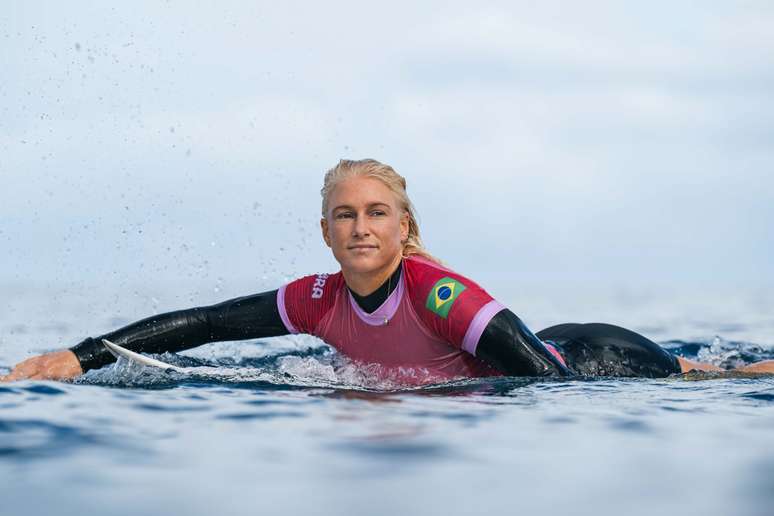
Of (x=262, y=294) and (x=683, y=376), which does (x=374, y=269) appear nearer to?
(x=262, y=294)

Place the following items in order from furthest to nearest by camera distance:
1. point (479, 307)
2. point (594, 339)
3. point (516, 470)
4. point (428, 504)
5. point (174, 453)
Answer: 1. point (594, 339)
2. point (479, 307)
3. point (174, 453)
4. point (516, 470)
5. point (428, 504)

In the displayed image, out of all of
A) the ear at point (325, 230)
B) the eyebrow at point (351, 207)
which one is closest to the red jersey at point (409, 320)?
the ear at point (325, 230)

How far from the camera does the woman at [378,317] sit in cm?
588

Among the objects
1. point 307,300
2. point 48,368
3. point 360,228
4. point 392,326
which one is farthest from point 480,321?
point 48,368

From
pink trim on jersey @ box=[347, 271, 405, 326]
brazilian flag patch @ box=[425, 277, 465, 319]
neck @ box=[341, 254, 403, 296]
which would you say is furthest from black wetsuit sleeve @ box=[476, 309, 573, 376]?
neck @ box=[341, 254, 403, 296]

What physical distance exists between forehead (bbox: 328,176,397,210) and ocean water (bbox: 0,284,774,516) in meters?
1.25

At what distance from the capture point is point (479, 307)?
5789mm

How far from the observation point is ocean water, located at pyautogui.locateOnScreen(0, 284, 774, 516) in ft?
10.2

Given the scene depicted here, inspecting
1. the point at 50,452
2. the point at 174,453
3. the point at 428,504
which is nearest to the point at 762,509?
the point at 428,504

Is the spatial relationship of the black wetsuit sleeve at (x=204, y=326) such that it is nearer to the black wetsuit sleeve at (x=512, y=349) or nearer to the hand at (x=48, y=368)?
the hand at (x=48, y=368)

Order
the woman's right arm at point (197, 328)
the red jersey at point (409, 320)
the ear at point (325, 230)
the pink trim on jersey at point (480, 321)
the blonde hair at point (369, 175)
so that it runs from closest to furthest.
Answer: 1. the pink trim on jersey at point (480, 321)
2. the red jersey at point (409, 320)
3. the blonde hair at point (369, 175)
4. the ear at point (325, 230)
5. the woman's right arm at point (197, 328)

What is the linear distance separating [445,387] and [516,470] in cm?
228

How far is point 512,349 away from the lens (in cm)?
580

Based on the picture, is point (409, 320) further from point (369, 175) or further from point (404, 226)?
point (369, 175)
